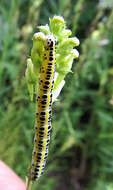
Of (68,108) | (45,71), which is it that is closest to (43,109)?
(45,71)

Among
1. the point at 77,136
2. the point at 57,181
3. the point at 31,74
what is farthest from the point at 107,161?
the point at 31,74

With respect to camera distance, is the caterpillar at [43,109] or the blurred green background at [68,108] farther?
the blurred green background at [68,108]

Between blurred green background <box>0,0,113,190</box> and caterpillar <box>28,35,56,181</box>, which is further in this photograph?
blurred green background <box>0,0,113,190</box>

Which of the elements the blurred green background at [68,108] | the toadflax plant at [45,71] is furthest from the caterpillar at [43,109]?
the blurred green background at [68,108]

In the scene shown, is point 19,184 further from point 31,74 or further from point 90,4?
point 90,4

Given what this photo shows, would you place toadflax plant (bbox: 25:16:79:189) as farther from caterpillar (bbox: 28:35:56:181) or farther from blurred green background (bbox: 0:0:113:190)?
blurred green background (bbox: 0:0:113:190)

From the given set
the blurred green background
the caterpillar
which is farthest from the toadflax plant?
the blurred green background

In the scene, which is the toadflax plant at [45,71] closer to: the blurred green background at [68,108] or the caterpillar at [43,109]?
the caterpillar at [43,109]
